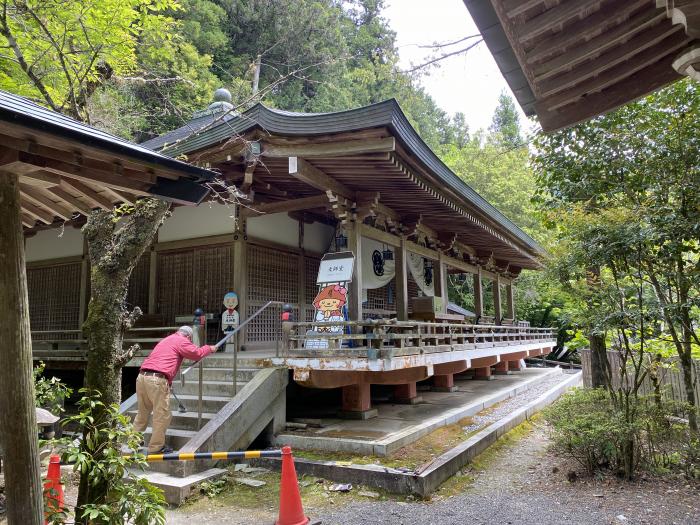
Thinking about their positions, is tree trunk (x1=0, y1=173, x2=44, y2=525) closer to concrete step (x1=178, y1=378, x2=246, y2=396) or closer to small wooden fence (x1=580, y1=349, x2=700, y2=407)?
concrete step (x1=178, y1=378, x2=246, y2=396)

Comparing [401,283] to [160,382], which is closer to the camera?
[160,382]

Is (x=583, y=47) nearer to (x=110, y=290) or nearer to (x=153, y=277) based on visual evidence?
(x=110, y=290)

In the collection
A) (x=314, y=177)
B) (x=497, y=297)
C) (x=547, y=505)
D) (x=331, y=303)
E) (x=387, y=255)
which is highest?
(x=314, y=177)

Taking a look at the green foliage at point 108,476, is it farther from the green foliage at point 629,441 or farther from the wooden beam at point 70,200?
the green foliage at point 629,441

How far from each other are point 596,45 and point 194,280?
8605 millimetres

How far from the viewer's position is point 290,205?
883cm

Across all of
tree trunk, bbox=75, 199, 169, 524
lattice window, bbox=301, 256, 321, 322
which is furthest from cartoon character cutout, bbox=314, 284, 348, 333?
tree trunk, bbox=75, 199, 169, 524

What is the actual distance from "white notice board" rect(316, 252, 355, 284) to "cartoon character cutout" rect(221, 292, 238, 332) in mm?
1866

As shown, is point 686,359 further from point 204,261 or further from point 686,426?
point 204,261

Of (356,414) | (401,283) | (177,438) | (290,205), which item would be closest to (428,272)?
(401,283)

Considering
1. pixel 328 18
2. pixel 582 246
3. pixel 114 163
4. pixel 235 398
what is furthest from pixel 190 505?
pixel 328 18

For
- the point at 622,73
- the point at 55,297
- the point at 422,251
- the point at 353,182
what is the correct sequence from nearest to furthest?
1. the point at 622,73
2. the point at 353,182
3. the point at 422,251
4. the point at 55,297

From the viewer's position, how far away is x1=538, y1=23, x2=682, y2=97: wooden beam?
2.72 m

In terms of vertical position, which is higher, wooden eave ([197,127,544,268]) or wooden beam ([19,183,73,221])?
wooden eave ([197,127,544,268])
